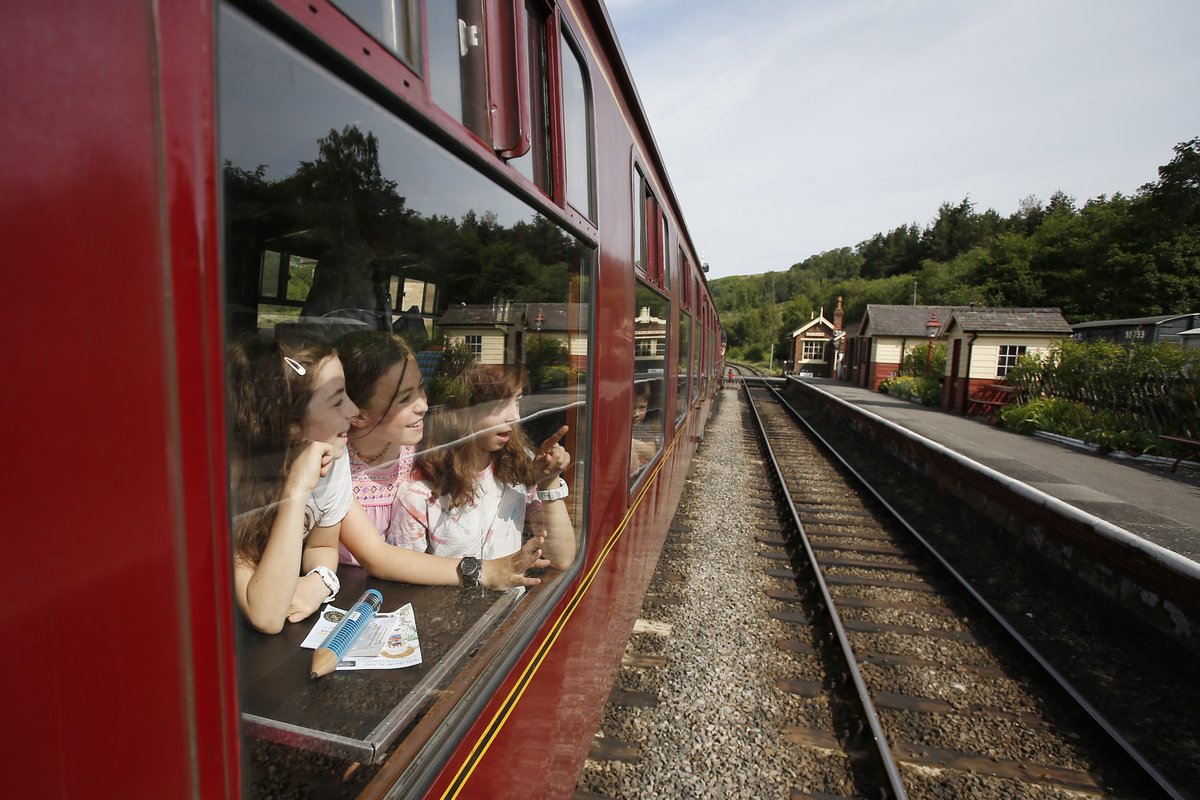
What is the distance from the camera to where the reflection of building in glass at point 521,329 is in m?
2.43

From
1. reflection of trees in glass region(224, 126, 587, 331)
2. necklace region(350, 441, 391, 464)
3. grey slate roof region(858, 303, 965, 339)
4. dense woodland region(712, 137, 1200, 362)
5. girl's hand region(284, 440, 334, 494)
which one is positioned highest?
dense woodland region(712, 137, 1200, 362)

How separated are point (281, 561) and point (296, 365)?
18.7 inches

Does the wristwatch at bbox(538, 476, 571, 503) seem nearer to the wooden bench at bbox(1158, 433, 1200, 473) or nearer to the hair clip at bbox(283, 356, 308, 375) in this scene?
the hair clip at bbox(283, 356, 308, 375)

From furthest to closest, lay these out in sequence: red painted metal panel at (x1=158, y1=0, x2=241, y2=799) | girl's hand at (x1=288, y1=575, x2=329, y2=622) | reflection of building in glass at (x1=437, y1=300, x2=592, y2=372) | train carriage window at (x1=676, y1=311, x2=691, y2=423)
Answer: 1. train carriage window at (x1=676, y1=311, x2=691, y2=423)
2. reflection of building in glass at (x1=437, y1=300, x2=592, y2=372)
3. girl's hand at (x1=288, y1=575, x2=329, y2=622)
4. red painted metal panel at (x1=158, y1=0, x2=241, y2=799)

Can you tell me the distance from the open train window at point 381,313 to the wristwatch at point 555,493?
3 centimetres

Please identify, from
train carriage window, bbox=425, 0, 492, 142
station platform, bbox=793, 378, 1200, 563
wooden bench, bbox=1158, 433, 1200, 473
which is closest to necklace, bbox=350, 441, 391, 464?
train carriage window, bbox=425, 0, 492, 142

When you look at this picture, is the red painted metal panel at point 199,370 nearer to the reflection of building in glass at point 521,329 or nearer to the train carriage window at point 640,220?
the reflection of building in glass at point 521,329

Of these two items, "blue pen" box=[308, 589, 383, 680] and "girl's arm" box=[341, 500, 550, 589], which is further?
"girl's arm" box=[341, 500, 550, 589]

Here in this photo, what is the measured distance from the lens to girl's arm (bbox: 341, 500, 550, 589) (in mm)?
2049

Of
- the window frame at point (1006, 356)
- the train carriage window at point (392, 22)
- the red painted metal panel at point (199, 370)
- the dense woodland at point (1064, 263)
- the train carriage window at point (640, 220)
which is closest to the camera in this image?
the red painted metal panel at point (199, 370)

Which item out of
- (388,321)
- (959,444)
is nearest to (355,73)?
(388,321)

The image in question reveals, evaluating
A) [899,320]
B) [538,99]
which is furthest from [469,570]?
[899,320]

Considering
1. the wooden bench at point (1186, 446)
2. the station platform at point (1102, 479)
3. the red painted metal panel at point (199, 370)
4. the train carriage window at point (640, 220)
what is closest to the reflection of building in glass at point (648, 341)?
the train carriage window at point (640, 220)

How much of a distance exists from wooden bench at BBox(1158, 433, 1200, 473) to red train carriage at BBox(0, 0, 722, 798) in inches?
460
